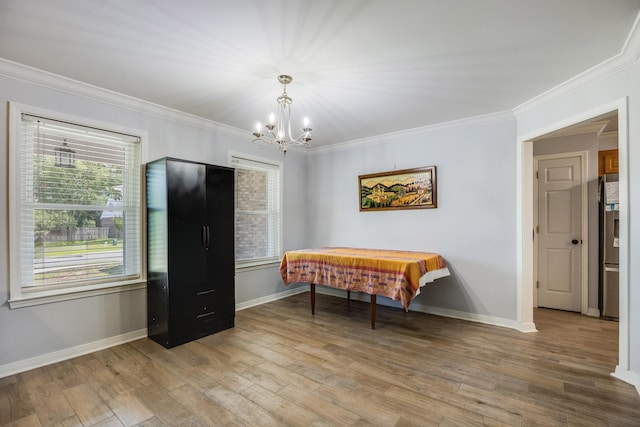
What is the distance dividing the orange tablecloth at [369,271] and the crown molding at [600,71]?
1.99m

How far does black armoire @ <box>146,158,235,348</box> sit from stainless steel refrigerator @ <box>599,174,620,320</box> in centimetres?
457

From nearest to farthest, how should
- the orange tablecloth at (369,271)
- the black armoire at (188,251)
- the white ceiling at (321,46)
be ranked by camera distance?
the white ceiling at (321,46)
the black armoire at (188,251)
the orange tablecloth at (369,271)

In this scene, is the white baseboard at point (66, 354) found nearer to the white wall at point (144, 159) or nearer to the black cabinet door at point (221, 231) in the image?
the white wall at point (144, 159)

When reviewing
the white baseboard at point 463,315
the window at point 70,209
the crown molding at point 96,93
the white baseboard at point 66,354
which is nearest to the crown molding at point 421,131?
the crown molding at point 96,93

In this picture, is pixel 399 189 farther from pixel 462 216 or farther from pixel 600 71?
pixel 600 71

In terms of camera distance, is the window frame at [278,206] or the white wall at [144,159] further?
the window frame at [278,206]

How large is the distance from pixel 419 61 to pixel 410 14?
0.60 m

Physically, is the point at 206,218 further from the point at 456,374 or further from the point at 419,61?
the point at 456,374

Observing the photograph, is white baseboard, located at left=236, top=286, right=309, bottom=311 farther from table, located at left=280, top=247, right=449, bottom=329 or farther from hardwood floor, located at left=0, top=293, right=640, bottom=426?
hardwood floor, located at left=0, top=293, right=640, bottom=426

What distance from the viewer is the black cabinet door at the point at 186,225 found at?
2891mm

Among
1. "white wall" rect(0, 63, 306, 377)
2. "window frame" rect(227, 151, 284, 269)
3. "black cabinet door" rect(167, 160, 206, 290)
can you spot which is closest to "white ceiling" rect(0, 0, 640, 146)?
"white wall" rect(0, 63, 306, 377)

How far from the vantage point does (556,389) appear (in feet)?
7.02

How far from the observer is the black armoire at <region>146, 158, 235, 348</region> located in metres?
2.88

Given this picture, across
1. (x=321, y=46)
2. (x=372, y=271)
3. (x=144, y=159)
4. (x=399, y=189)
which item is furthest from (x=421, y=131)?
(x=144, y=159)
